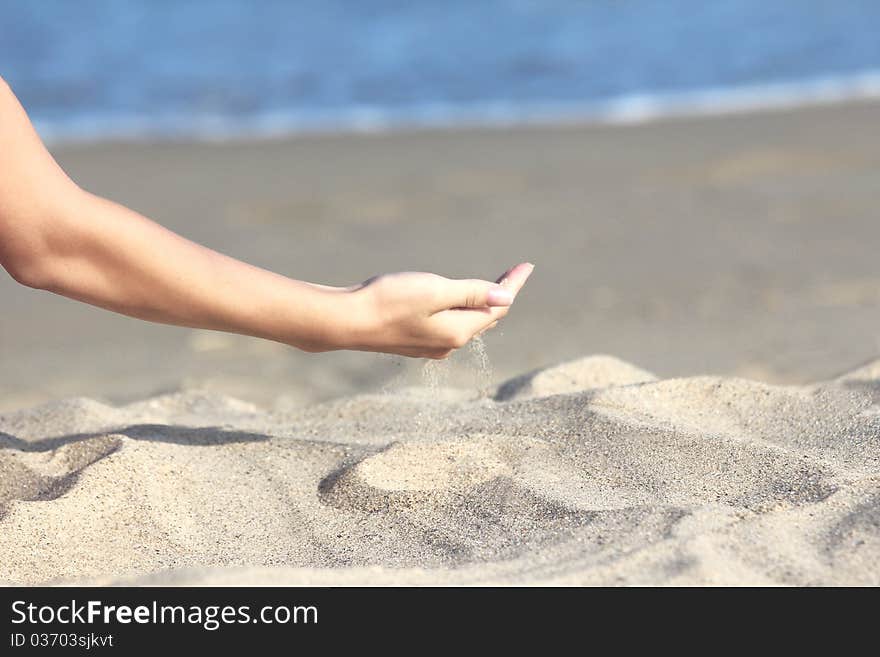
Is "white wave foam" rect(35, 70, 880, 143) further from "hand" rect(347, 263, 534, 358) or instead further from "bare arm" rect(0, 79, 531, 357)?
"bare arm" rect(0, 79, 531, 357)

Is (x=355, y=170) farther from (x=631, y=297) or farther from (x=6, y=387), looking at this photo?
(x=6, y=387)

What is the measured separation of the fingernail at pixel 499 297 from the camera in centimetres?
228

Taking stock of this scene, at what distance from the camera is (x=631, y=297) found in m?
4.69

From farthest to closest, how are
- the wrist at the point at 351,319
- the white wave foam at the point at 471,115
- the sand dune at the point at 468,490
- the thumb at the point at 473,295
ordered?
the white wave foam at the point at 471,115
the thumb at the point at 473,295
the wrist at the point at 351,319
the sand dune at the point at 468,490

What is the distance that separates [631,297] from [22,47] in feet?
28.8

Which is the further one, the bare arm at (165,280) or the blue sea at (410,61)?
the blue sea at (410,61)

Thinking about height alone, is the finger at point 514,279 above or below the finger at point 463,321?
above

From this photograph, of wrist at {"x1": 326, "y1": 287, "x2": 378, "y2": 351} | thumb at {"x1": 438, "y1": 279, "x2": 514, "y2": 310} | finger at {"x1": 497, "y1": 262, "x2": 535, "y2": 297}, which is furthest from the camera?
finger at {"x1": 497, "y1": 262, "x2": 535, "y2": 297}

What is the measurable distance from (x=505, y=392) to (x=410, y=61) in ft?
25.2

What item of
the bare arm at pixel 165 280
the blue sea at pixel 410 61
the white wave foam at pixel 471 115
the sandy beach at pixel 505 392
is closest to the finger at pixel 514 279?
the bare arm at pixel 165 280

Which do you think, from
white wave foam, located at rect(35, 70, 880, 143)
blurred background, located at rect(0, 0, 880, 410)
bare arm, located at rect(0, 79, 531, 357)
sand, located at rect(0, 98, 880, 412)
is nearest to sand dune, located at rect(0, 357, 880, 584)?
blurred background, located at rect(0, 0, 880, 410)

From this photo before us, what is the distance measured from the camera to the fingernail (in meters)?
2.28

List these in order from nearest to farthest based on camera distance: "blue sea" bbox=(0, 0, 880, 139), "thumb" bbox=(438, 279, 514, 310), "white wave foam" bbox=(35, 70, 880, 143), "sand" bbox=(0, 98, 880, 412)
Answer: "thumb" bbox=(438, 279, 514, 310), "sand" bbox=(0, 98, 880, 412), "white wave foam" bbox=(35, 70, 880, 143), "blue sea" bbox=(0, 0, 880, 139)

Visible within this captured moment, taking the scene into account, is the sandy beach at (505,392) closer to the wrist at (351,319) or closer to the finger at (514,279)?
the finger at (514,279)
